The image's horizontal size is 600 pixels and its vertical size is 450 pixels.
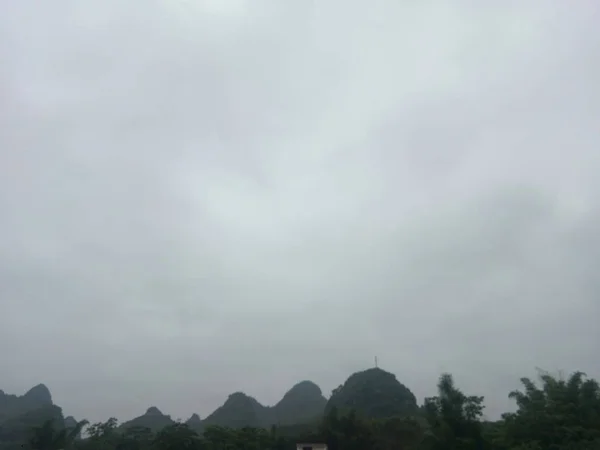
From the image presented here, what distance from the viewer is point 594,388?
19.6 metres

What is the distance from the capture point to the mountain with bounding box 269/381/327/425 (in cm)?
6475

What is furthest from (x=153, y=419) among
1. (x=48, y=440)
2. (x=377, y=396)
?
(x=48, y=440)

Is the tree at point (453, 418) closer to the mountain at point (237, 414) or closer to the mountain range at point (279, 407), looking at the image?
the mountain range at point (279, 407)

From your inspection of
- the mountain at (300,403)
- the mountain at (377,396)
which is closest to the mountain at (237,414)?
the mountain at (300,403)

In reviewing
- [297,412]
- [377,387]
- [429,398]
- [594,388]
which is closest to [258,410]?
[297,412]

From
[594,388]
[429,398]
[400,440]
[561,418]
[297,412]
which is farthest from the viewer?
[297,412]

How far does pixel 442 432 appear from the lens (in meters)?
20.5

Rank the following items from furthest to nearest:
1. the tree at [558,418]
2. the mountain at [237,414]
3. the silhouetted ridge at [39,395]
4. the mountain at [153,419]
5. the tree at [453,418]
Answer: the silhouetted ridge at [39,395] < the mountain at [153,419] < the mountain at [237,414] < the tree at [453,418] < the tree at [558,418]

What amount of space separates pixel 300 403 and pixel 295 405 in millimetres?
703

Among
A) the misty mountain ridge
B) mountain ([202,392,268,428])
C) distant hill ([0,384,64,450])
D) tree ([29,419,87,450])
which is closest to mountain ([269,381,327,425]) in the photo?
the misty mountain ridge

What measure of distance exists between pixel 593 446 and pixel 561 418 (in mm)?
1743

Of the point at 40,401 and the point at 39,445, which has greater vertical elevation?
the point at 40,401

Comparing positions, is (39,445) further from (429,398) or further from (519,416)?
(519,416)

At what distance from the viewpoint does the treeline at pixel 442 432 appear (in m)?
18.4
